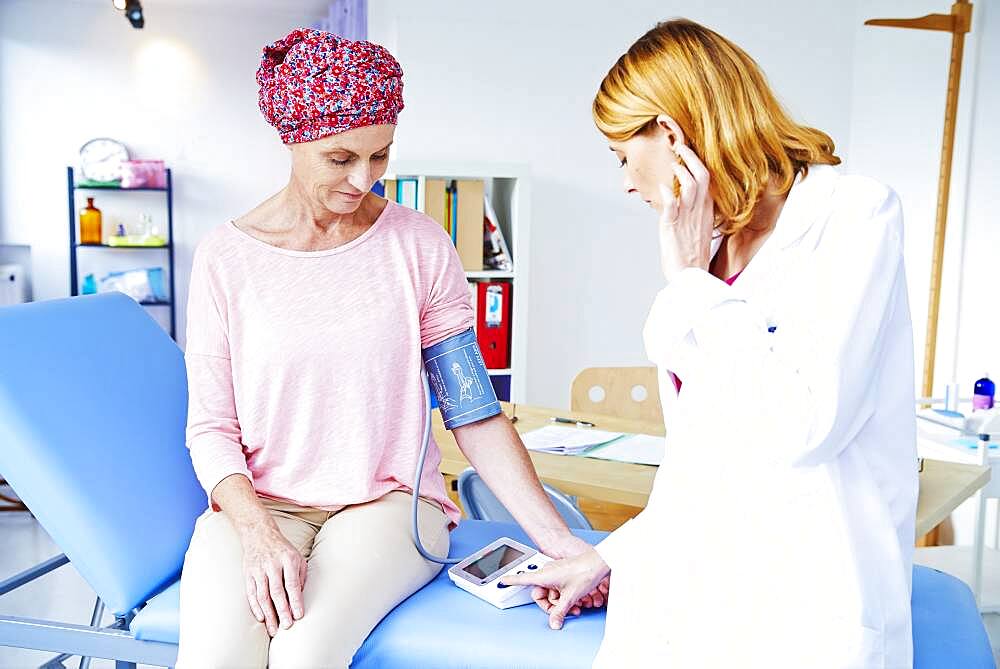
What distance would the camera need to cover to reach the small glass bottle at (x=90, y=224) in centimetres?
566

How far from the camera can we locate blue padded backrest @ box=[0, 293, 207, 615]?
50.4 inches

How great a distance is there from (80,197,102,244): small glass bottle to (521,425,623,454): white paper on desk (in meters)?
4.45

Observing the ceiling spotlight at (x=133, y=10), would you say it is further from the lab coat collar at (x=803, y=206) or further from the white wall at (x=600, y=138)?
the lab coat collar at (x=803, y=206)

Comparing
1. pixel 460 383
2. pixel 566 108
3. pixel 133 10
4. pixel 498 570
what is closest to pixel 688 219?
pixel 460 383

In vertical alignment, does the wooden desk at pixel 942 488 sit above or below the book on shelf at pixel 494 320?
below

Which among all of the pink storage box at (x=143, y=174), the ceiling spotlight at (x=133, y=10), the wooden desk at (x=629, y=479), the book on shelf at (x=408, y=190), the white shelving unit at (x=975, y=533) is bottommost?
the white shelving unit at (x=975, y=533)

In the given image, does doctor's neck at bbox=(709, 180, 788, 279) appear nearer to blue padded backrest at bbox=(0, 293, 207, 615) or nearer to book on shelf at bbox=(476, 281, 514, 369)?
blue padded backrest at bbox=(0, 293, 207, 615)

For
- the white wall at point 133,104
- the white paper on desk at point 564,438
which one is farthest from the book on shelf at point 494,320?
the white wall at point 133,104

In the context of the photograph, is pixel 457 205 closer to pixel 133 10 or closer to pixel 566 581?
pixel 566 581

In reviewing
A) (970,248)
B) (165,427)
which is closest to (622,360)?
(970,248)

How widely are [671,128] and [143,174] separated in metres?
5.23

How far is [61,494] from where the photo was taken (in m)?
1.28

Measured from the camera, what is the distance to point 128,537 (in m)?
1.32

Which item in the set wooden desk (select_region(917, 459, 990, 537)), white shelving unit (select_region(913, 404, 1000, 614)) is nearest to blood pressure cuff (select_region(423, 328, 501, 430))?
wooden desk (select_region(917, 459, 990, 537))
